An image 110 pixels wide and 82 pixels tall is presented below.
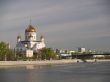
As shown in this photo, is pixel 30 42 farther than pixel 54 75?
Yes

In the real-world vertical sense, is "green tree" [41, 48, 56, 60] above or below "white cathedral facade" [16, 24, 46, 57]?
below

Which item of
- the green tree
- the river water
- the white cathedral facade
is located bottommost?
the river water

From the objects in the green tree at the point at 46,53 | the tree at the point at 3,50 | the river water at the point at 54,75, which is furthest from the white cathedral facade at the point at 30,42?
the river water at the point at 54,75

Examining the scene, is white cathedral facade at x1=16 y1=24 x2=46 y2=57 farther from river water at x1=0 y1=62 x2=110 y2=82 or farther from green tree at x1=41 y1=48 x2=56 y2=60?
river water at x1=0 y1=62 x2=110 y2=82

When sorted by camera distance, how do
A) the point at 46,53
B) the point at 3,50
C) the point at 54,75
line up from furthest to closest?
the point at 46,53 < the point at 3,50 < the point at 54,75

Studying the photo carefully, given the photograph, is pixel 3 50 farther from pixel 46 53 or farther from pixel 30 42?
pixel 30 42

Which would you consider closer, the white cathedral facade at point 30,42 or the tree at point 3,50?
the tree at point 3,50

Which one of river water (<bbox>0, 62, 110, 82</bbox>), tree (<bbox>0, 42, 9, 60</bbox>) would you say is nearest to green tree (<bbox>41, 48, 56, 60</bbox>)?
tree (<bbox>0, 42, 9, 60</bbox>)

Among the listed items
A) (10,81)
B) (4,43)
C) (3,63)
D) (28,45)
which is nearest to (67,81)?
(10,81)

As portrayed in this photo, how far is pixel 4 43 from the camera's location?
59.6 metres

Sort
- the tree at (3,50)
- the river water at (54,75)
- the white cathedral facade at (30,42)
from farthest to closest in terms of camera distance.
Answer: the white cathedral facade at (30,42) < the tree at (3,50) < the river water at (54,75)

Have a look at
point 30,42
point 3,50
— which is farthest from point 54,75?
point 30,42

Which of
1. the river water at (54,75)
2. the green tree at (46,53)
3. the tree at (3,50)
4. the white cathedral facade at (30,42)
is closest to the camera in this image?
the river water at (54,75)

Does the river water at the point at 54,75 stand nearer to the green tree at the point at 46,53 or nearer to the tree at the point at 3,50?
the tree at the point at 3,50
